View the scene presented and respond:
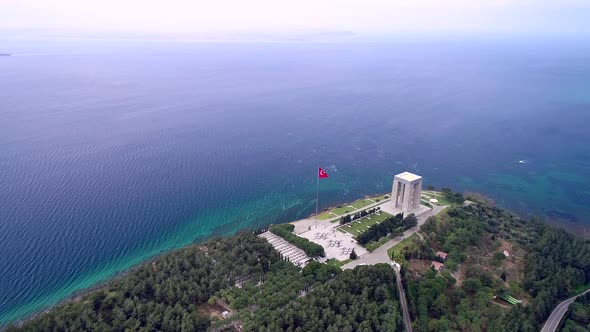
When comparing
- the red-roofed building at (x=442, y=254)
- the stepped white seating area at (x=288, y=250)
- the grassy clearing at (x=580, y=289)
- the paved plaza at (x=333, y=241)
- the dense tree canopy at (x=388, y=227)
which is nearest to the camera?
the grassy clearing at (x=580, y=289)

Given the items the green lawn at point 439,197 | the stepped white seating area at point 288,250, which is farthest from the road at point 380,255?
the green lawn at point 439,197

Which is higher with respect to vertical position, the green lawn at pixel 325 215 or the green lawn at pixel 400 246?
the green lawn at pixel 400 246

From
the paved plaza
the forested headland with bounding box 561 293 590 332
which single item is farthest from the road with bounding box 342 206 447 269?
the forested headland with bounding box 561 293 590 332

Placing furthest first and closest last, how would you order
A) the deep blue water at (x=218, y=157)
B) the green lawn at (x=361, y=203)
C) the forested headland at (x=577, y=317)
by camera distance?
1. the green lawn at (x=361, y=203)
2. the deep blue water at (x=218, y=157)
3. the forested headland at (x=577, y=317)

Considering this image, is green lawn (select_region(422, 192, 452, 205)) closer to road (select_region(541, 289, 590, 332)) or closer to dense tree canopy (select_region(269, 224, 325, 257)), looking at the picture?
road (select_region(541, 289, 590, 332))

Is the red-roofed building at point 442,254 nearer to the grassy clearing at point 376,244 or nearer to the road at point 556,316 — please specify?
the grassy clearing at point 376,244

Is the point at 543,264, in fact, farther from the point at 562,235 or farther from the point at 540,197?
the point at 540,197

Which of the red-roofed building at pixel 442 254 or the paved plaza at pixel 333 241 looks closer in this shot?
the red-roofed building at pixel 442 254
